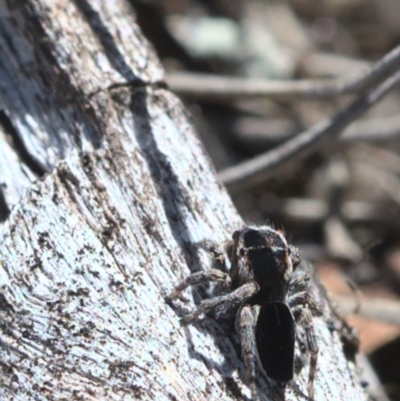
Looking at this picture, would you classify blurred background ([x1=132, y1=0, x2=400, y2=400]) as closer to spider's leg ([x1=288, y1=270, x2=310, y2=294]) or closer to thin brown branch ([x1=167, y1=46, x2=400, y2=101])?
thin brown branch ([x1=167, y1=46, x2=400, y2=101])

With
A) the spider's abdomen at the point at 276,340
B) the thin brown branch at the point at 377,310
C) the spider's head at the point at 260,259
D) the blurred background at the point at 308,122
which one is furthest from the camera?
the blurred background at the point at 308,122

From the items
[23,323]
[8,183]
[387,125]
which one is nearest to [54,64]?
[8,183]

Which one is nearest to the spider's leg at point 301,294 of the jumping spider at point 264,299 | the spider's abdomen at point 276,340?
the jumping spider at point 264,299

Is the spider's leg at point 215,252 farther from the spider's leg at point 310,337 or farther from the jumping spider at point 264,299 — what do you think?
the spider's leg at point 310,337

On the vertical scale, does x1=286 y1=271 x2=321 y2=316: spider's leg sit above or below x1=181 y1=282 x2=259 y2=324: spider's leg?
above

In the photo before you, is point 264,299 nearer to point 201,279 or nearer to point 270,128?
point 201,279

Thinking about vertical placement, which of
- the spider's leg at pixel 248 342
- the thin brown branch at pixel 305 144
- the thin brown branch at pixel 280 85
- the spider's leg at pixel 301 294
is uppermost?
the thin brown branch at pixel 280 85

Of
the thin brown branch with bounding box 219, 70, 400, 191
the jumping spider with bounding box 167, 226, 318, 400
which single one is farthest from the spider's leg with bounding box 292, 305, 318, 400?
the thin brown branch with bounding box 219, 70, 400, 191
